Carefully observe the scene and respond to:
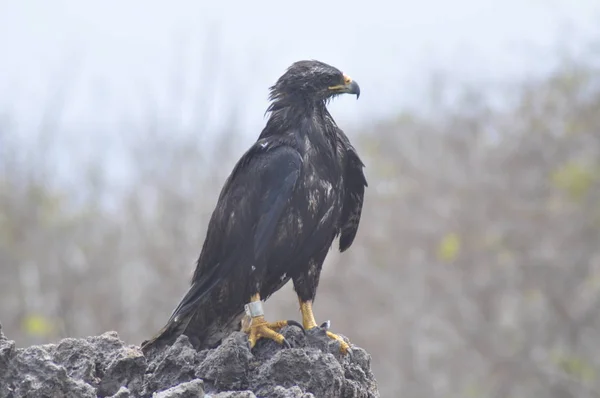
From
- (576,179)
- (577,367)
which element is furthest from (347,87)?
(576,179)

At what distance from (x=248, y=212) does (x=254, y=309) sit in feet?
2.22

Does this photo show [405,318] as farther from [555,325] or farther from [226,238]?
[226,238]

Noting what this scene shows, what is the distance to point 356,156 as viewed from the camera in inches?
282

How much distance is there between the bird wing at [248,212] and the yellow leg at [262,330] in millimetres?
456

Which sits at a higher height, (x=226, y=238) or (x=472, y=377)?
(x=472, y=377)

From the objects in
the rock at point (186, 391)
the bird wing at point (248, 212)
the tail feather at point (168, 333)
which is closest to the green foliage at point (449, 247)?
the bird wing at point (248, 212)

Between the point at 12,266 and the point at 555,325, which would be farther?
the point at 12,266

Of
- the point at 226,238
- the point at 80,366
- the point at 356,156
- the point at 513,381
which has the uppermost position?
the point at 513,381

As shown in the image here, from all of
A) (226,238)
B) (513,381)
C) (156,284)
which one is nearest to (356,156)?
(226,238)

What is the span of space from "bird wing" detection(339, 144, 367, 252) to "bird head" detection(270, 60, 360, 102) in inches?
16.6

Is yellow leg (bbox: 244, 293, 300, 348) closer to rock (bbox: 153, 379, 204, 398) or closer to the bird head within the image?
rock (bbox: 153, 379, 204, 398)

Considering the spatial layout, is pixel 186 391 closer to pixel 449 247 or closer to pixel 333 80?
pixel 333 80

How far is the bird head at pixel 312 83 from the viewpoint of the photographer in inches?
284

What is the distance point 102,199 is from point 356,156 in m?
26.7
